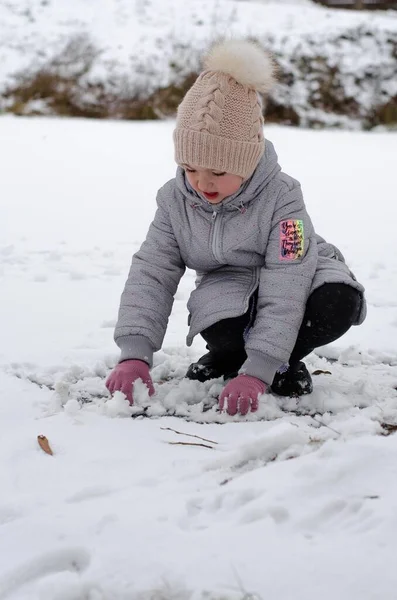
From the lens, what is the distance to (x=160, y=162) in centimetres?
663

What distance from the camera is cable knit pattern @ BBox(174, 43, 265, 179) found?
172 cm

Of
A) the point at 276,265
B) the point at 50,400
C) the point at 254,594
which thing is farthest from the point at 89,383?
the point at 254,594

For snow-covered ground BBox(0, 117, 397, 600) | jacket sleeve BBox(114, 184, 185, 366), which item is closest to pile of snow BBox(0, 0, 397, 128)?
snow-covered ground BBox(0, 117, 397, 600)

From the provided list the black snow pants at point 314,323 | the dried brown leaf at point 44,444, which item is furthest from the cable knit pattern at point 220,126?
the dried brown leaf at point 44,444

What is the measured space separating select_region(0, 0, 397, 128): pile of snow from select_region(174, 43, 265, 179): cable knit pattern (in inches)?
307

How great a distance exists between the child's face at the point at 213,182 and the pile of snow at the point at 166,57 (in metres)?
7.80

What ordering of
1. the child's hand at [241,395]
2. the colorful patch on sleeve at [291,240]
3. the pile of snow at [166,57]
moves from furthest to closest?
the pile of snow at [166,57]
the colorful patch on sleeve at [291,240]
the child's hand at [241,395]

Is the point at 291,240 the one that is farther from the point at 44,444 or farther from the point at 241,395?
the point at 44,444

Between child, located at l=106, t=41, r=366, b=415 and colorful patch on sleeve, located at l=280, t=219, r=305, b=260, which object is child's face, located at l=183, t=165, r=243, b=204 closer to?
child, located at l=106, t=41, r=366, b=415

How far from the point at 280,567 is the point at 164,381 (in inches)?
38.7

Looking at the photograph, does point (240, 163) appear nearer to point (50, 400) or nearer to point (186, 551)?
point (50, 400)

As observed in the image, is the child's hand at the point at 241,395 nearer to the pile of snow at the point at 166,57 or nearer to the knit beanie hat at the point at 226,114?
the knit beanie hat at the point at 226,114

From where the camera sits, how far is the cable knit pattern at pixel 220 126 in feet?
5.65

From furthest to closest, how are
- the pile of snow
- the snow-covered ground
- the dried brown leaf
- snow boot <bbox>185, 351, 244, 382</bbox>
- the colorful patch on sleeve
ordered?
the pile of snow, snow boot <bbox>185, 351, 244, 382</bbox>, the colorful patch on sleeve, the dried brown leaf, the snow-covered ground
